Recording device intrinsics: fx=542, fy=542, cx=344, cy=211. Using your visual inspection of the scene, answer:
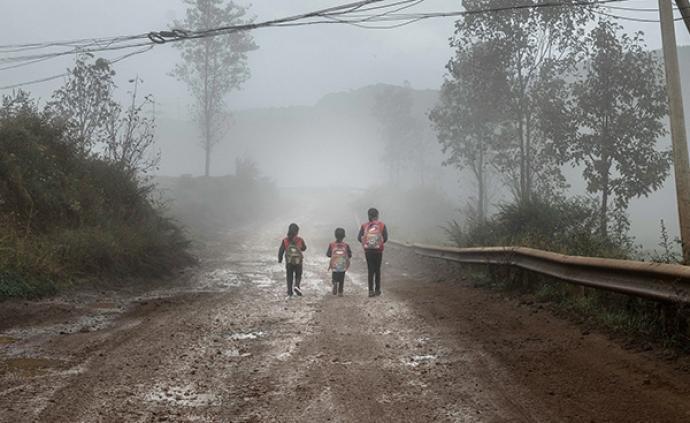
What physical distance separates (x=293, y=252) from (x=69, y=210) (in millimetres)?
5285

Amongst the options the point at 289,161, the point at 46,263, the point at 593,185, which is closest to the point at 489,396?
the point at 46,263

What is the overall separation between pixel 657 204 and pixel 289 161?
83.3 m

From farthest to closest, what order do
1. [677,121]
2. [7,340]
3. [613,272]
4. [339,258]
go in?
[339,258] < [677,121] < [7,340] < [613,272]

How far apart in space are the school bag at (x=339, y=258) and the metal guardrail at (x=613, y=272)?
3728 mm

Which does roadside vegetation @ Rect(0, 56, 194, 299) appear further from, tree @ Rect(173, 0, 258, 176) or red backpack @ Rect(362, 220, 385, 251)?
tree @ Rect(173, 0, 258, 176)

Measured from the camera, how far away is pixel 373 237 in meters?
11.8

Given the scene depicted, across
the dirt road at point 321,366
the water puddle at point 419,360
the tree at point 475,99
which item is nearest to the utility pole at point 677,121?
the dirt road at point 321,366

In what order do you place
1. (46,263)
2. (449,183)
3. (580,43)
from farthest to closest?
(449,183) < (580,43) < (46,263)

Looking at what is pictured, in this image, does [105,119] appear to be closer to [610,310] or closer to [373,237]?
[373,237]

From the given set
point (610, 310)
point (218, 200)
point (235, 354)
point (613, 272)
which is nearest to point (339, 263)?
point (235, 354)

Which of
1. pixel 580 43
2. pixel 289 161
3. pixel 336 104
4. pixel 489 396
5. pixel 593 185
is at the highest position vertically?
pixel 336 104

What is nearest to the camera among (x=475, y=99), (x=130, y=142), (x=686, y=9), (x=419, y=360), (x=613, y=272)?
(x=419, y=360)

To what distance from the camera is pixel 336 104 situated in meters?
158

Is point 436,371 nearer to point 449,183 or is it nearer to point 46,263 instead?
point 46,263
